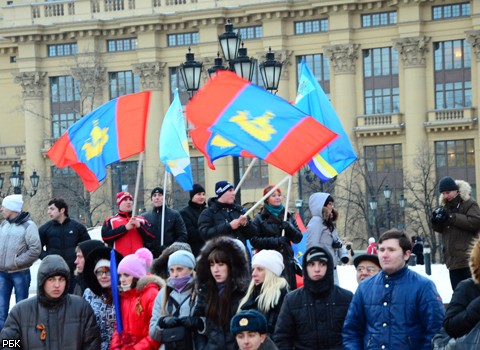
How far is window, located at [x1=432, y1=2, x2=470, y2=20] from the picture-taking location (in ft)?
207

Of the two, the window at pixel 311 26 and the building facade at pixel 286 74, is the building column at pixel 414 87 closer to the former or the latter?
the building facade at pixel 286 74

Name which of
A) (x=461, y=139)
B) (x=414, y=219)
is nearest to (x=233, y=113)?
(x=414, y=219)

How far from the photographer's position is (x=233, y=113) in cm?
1231

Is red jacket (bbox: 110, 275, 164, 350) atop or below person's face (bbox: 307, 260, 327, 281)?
below

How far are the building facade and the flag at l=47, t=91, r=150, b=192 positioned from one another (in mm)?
A: 43158

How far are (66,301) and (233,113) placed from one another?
3385mm

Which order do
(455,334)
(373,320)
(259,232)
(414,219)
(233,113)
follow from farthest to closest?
(414,219), (259,232), (233,113), (373,320), (455,334)

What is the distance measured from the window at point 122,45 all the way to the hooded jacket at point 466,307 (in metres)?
63.3

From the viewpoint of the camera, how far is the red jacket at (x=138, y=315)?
9.84 m

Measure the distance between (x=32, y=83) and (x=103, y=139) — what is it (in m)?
58.5

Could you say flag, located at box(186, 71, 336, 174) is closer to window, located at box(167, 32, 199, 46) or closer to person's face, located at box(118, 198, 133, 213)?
person's face, located at box(118, 198, 133, 213)

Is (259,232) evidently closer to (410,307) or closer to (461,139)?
(410,307)

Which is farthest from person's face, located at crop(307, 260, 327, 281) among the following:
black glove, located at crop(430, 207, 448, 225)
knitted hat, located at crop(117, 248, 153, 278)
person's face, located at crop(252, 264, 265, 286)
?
black glove, located at crop(430, 207, 448, 225)

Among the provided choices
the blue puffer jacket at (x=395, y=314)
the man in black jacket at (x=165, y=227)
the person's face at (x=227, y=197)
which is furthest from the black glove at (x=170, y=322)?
the man in black jacket at (x=165, y=227)
